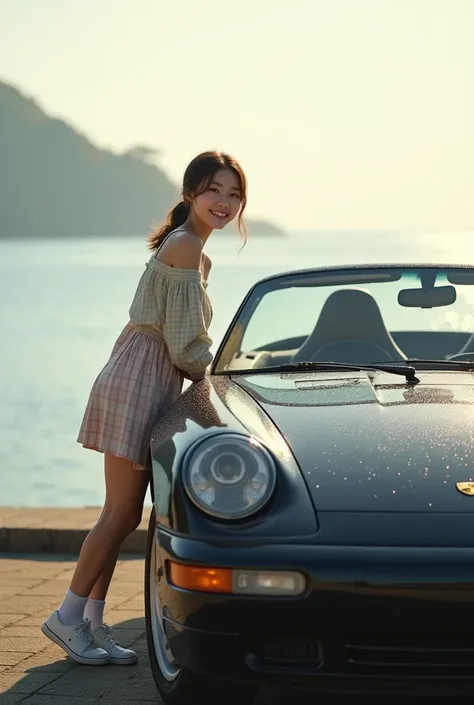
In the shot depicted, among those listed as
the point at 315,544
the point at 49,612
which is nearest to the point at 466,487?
the point at 315,544

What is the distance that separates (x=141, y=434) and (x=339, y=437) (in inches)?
37.0

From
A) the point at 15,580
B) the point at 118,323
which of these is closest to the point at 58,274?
the point at 118,323

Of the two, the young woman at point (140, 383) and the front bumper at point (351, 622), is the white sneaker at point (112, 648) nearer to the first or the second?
the young woman at point (140, 383)

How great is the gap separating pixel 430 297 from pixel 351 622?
2157 millimetres

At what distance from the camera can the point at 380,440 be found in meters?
3.59

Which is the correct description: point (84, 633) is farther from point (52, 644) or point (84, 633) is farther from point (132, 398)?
point (132, 398)

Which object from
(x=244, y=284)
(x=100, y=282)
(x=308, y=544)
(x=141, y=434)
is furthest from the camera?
(x=100, y=282)

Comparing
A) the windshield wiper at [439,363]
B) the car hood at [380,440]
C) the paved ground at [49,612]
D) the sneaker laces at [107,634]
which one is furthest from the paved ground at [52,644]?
the windshield wiper at [439,363]

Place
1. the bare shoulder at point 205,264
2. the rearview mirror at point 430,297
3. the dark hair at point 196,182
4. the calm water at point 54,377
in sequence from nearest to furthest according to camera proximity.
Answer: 1. the dark hair at point 196,182
2. the bare shoulder at point 205,264
3. the rearview mirror at point 430,297
4. the calm water at point 54,377

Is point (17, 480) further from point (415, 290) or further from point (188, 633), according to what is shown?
point (188, 633)

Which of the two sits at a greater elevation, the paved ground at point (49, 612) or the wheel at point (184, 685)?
the wheel at point (184, 685)

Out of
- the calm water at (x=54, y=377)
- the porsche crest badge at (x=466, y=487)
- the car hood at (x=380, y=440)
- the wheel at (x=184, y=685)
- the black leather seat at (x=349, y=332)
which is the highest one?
the black leather seat at (x=349, y=332)

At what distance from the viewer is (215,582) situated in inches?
126

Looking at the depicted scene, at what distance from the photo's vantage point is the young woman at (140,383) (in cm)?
432
